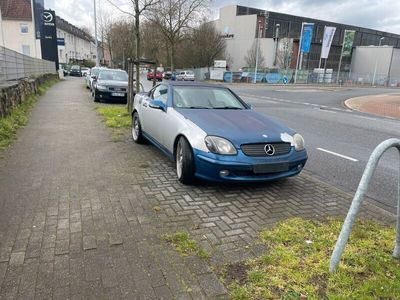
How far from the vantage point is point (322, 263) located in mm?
3029

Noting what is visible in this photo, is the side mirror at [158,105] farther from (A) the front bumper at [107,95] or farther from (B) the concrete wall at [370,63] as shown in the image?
(B) the concrete wall at [370,63]

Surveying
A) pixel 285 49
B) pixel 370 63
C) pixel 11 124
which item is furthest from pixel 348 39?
pixel 11 124

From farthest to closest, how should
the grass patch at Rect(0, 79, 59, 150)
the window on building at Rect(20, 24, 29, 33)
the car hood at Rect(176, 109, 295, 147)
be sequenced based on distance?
the window on building at Rect(20, 24, 29, 33)
the grass patch at Rect(0, 79, 59, 150)
the car hood at Rect(176, 109, 295, 147)

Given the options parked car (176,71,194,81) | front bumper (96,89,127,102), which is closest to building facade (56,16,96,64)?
parked car (176,71,194,81)

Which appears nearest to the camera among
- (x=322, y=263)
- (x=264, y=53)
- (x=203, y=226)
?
(x=322, y=263)

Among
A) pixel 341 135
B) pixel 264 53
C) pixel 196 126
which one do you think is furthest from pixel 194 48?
pixel 196 126

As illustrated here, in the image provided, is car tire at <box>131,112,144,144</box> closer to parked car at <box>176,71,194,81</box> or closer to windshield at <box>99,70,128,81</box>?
windshield at <box>99,70,128,81</box>

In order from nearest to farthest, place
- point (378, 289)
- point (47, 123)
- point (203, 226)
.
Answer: point (378, 289) → point (203, 226) → point (47, 123)

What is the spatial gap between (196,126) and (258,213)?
1473 millimetres

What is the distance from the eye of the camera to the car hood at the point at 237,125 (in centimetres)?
458

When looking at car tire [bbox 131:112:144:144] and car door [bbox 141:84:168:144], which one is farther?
car tire [bbox 131:112:144:144]

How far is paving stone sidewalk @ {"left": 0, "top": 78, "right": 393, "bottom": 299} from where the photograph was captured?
2729mm

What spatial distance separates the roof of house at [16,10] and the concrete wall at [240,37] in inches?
1517

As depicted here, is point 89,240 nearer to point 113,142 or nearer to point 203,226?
point 203,226
